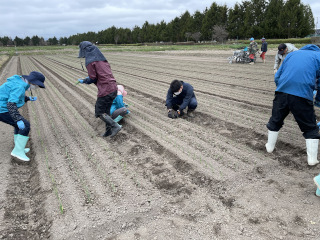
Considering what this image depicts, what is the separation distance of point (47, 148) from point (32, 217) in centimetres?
201

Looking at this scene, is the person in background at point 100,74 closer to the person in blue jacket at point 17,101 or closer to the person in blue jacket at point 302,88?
the person in blue jacket at point 17,101

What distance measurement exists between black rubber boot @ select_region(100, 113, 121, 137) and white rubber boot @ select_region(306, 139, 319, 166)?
336cm

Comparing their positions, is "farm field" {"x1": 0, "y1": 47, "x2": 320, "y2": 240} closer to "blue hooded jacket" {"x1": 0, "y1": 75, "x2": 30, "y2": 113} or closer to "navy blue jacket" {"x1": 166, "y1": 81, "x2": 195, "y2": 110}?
"navy blue jacket" {"x1": 166, "y1": 81, "x2": 195, "y2": 110}

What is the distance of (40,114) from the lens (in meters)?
6.96

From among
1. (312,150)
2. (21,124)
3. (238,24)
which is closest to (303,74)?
(312,150)

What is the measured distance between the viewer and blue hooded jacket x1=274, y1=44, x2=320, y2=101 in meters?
3.07

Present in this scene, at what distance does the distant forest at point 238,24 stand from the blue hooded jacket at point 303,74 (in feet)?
123

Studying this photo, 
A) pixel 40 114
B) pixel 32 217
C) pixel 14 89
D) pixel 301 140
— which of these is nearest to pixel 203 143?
pixel 301 140

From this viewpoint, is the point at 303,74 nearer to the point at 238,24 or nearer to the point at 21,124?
the point at 21,124

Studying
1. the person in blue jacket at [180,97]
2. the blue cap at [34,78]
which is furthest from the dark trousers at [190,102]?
the blue cap at [34,78]

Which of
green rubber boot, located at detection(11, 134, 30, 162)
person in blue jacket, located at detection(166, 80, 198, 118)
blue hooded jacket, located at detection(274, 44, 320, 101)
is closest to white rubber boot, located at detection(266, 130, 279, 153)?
blue hooded jacket, located at detection(274, 44, 320, 101)

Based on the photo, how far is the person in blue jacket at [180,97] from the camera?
5.12m

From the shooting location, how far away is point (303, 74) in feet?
10.1

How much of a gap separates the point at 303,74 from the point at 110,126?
140 inches
